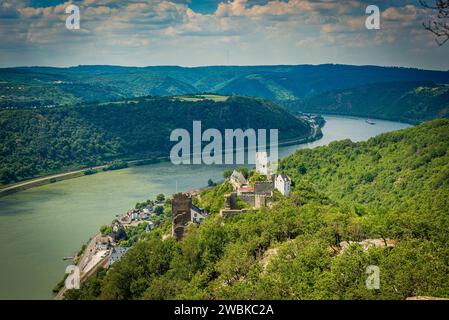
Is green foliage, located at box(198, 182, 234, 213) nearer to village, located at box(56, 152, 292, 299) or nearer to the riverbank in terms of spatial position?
village, located at box(56, 152, 292, 299)

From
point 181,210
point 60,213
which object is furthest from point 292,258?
point 60,213

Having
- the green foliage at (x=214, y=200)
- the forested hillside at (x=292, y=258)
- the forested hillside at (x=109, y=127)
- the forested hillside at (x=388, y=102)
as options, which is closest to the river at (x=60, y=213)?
the forested hillside at (x=292, y=258)

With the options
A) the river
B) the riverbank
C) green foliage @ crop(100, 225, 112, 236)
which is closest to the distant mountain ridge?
the riverbank

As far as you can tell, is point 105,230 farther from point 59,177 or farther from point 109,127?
point 109,127

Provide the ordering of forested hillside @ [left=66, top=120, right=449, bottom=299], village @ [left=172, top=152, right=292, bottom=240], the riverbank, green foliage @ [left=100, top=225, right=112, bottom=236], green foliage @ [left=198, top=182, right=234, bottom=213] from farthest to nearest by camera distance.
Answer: the riverbank → green foliage @ [left=100, top=225, right=112, bottom=236] → green foliage @ [left=198, top=182, right=234, bottom=213] → village @ [left=172, top=152, right=292, bottom=240] → forested hillside @ [left=66, top=120, right=449, bottom=299]

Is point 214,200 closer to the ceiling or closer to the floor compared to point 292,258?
closer to the floor
